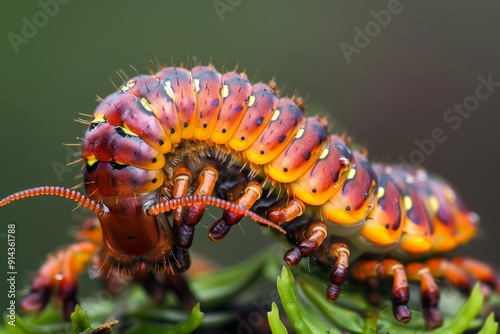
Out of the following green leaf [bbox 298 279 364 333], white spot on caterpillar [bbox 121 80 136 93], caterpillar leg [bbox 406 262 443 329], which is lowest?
green leaf [bbox 298 279 364 333]

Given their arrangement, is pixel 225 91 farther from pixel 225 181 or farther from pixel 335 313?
pixel 335 313

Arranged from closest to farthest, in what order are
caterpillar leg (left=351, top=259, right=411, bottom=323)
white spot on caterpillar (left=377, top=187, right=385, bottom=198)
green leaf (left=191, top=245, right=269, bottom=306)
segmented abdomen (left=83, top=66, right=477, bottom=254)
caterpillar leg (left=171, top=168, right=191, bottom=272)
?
1. segmented abdomen (left=83, top=66, right=477, bottom=254)
2. caterpillar leg (left=171, top=168, right=191, bottom=272)
3. caterpillar leg (left=351, top=259, right=411, bottom=323)
4. white spot on caterpillar (left=377, top=187, right=385, bottom=198)
5. green leaf (left=191, top=245, right=269, bottom=306)

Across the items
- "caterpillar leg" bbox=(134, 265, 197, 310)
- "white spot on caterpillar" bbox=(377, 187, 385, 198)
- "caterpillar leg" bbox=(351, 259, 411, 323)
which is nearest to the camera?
"caterpillar leg" bbox=(351, 259, 411, 323)

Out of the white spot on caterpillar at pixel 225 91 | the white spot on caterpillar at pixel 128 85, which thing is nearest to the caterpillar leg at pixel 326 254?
the white spot on caterpillar at pixel 225 91

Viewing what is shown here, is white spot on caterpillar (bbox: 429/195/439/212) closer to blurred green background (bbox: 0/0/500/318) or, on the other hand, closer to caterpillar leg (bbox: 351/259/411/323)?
caterpillar leg (bbox: 351/259/411/323)

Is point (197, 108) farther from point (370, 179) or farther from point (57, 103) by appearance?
point (57, 103)

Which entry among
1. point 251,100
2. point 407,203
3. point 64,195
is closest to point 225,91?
point 251,100

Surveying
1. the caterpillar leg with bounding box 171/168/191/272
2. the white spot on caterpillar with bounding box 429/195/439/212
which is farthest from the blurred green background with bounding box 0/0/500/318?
the caterpillar leg with bounding box 171/168/191/272
